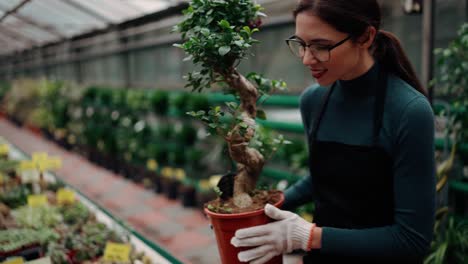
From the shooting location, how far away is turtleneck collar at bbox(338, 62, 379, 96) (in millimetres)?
1189

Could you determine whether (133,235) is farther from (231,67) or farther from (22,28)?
(22,28)

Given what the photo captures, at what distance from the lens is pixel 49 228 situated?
7.06 ft

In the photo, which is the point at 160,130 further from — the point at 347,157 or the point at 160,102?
the point at 347,157

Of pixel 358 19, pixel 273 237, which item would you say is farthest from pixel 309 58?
pixel 273 237

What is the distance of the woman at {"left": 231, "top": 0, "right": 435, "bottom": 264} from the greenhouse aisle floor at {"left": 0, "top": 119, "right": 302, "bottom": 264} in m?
1.53

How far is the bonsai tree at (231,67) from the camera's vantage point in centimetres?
108

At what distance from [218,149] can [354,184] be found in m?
3.39

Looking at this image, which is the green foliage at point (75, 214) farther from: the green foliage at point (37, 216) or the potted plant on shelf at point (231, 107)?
the potted plant on shelf at point (231, 107)

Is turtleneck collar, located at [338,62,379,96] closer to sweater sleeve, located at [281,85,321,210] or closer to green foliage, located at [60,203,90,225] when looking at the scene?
sweater sleeve, located at [281,85,321,210]

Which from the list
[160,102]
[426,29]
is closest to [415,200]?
[426,29]

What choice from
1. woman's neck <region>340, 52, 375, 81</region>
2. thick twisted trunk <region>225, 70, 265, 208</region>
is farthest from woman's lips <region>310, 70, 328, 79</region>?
thick twisted trunk <region>225, 70, 265, 208</region>

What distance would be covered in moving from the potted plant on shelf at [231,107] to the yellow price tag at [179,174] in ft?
11.3

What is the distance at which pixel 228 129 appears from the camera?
1108 millimetres

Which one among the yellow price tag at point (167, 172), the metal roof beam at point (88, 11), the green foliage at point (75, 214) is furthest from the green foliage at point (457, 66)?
the metal roof beam at point (88, 11)
